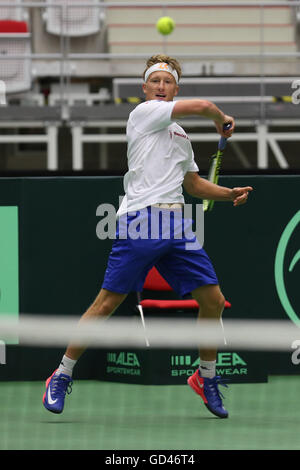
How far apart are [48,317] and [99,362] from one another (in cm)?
44

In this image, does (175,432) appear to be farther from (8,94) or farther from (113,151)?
(113,151)

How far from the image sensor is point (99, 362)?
6.98m

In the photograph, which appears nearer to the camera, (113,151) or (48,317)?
(48,317)

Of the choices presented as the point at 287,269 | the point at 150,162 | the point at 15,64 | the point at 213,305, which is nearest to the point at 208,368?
the point at 213,305

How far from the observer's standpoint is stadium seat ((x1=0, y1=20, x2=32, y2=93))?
36.8ft

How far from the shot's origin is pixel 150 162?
532 cm

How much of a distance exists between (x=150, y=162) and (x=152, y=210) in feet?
0.77

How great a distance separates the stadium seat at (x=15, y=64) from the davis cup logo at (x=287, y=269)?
4.90 m

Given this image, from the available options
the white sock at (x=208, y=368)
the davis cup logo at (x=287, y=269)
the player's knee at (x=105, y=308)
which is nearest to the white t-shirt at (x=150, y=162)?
the player's knee at (x=105, y=308)

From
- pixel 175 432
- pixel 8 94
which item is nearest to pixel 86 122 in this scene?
pixel 8 94

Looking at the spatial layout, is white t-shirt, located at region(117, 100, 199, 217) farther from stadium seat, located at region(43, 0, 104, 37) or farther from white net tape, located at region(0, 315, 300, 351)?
stadium seat, located at region(43, 0, 104, 37)

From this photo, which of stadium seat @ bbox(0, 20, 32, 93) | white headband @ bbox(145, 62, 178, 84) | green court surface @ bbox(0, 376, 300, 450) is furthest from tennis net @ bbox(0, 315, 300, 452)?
stadium seat @ bbox(0, 20, 32, 93)

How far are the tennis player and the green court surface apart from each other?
0.21m

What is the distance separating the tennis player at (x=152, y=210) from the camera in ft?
17.4
